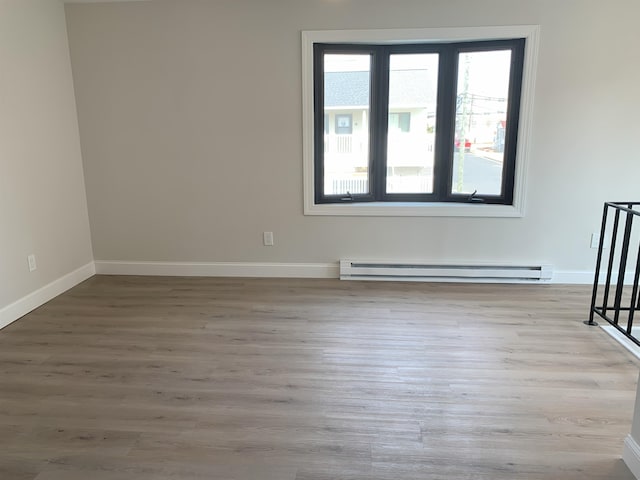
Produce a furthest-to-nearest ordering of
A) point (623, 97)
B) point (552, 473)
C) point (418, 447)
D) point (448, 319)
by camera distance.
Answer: point (623, 97)
point (448, 319)
point (418, 447)
point (552, 473)

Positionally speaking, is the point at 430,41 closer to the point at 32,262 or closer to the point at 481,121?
the point at 481,121

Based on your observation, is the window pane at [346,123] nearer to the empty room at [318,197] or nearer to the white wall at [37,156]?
the empty room at [318,197]

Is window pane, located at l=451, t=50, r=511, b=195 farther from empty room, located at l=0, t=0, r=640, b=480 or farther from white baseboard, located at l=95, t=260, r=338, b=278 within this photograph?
white baseboard, located at l=95, t=260, r=338, b=278

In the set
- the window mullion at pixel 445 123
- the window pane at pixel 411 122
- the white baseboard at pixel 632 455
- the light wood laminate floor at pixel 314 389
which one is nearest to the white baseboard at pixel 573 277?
the light wood laminate floor at pixel 314 389

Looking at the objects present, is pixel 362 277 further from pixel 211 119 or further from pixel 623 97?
pixel 623 97

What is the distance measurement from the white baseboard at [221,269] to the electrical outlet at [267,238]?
193mm

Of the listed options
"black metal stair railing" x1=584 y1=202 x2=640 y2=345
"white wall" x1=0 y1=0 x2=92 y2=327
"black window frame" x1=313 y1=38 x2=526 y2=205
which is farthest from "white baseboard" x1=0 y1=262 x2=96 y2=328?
"black metal stair railing" x1=584 y1=202 x2=640 y2=345

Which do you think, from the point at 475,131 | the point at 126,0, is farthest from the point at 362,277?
the point at 126,0

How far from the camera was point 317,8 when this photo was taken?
372 centimetres

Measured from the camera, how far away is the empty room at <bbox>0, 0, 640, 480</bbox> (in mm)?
2762

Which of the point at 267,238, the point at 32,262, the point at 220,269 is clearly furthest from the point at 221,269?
the point at 32,262

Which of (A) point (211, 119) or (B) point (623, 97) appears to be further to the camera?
(A) point (211, 119)

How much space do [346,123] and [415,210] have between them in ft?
3.28

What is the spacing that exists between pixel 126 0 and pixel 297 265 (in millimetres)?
2711
